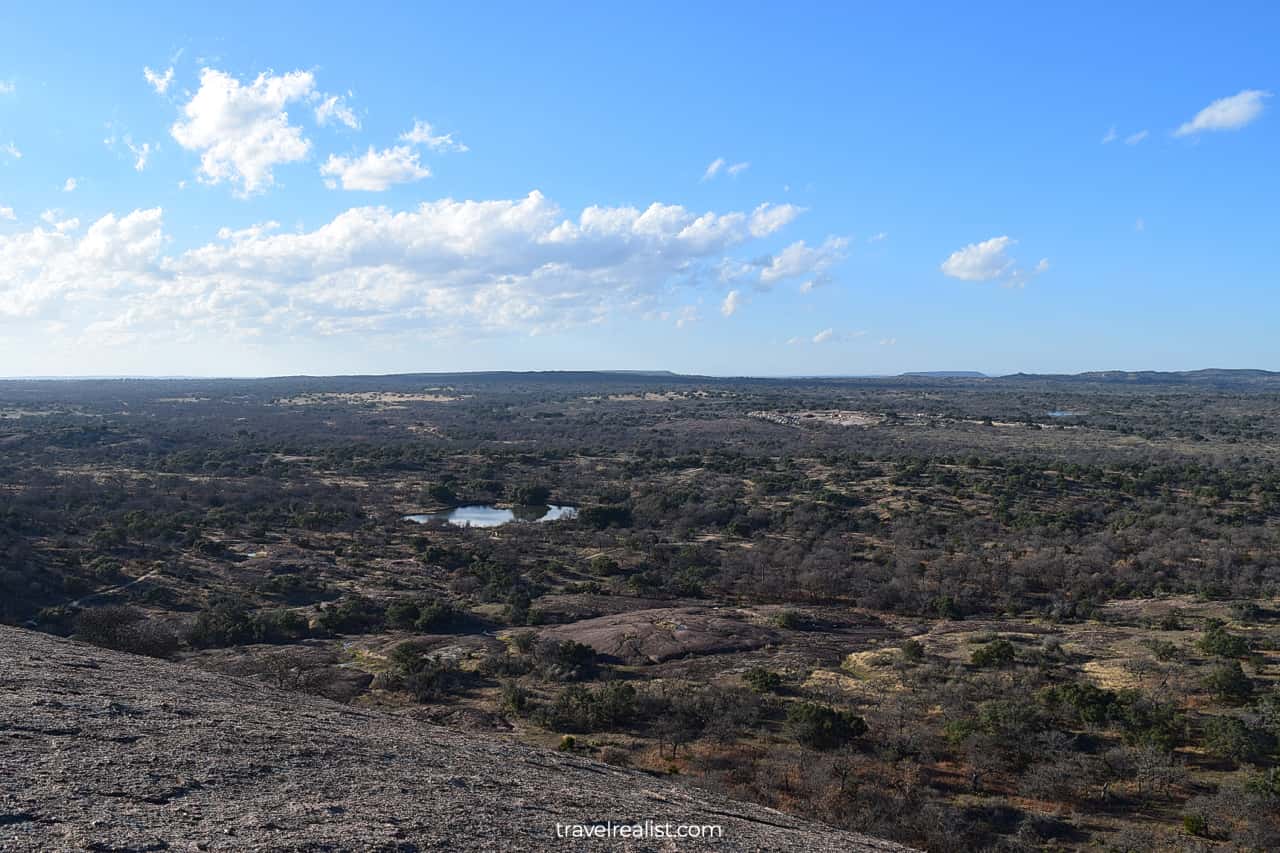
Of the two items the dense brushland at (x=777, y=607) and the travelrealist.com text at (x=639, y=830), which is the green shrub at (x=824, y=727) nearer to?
the dense brushland at (x=777, y=607)

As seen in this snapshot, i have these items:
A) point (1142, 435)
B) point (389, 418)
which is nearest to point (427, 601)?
point (1142, 435)

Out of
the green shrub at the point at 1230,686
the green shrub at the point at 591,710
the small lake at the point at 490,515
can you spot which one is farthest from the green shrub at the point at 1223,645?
the small lake at the point at 490,515

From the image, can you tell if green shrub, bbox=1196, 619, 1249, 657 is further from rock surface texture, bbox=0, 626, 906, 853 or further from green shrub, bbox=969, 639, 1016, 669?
rock surface texture, bbox=0, 626, 906, 853

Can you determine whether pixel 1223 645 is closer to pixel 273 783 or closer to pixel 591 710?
pixel 591 710

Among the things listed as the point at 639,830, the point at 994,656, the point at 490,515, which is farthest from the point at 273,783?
the point at 490,515

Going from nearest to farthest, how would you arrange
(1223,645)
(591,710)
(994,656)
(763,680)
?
(591,710) → (763,680) → (1223,645) → (994,656)

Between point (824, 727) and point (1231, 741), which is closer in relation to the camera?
point (1231, 741)
